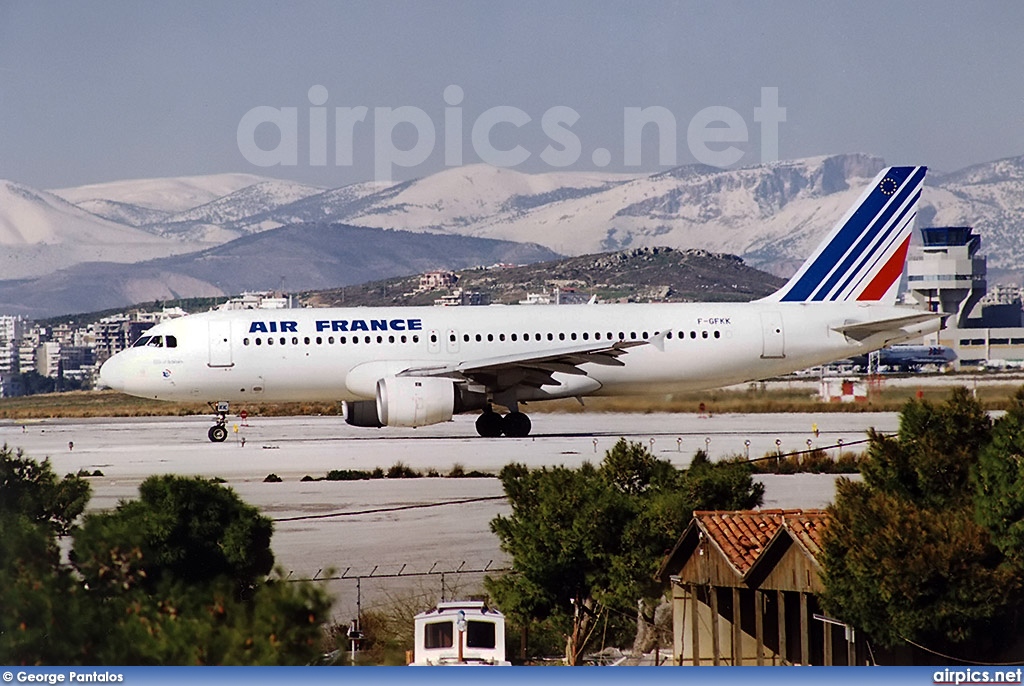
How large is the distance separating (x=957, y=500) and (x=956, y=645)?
2646mm

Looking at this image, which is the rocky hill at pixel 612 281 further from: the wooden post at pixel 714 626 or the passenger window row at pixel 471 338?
the wooden post at pixel 714 626

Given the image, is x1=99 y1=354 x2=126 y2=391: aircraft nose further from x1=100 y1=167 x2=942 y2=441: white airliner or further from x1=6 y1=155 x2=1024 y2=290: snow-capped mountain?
x1=6 y1=155 x2=1024 y2=290: snow-capped mountain

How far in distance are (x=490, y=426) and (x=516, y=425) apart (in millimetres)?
468

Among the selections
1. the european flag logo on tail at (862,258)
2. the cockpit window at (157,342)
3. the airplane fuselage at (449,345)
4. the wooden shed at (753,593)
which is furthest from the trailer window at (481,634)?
the european flag logo on tail at (862,258)

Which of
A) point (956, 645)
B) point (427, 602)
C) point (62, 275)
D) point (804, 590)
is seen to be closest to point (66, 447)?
point (62, 275)

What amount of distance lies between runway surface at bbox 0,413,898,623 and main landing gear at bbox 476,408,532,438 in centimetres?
34

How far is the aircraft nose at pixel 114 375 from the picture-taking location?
23.8 m

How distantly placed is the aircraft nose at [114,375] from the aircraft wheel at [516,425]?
7.19 m

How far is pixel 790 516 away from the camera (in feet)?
46.8

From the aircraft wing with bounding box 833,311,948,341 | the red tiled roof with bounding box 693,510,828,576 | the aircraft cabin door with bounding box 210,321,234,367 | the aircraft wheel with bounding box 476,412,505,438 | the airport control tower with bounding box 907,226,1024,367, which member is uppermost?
the airport control tower with bounding box 907,226,1024,367

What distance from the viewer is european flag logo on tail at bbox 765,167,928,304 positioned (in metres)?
23.9

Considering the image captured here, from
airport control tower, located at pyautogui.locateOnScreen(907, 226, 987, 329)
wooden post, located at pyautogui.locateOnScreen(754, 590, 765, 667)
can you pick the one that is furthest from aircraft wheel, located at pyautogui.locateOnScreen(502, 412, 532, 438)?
wooden post, located at pyautogui.locateOnScreen(754, 590, 765, 667)

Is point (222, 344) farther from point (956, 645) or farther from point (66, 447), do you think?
point (956, 645)

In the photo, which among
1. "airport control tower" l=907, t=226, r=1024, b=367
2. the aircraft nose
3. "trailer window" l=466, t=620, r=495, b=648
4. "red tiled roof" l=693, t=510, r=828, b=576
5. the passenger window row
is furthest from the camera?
the aircraft nose
